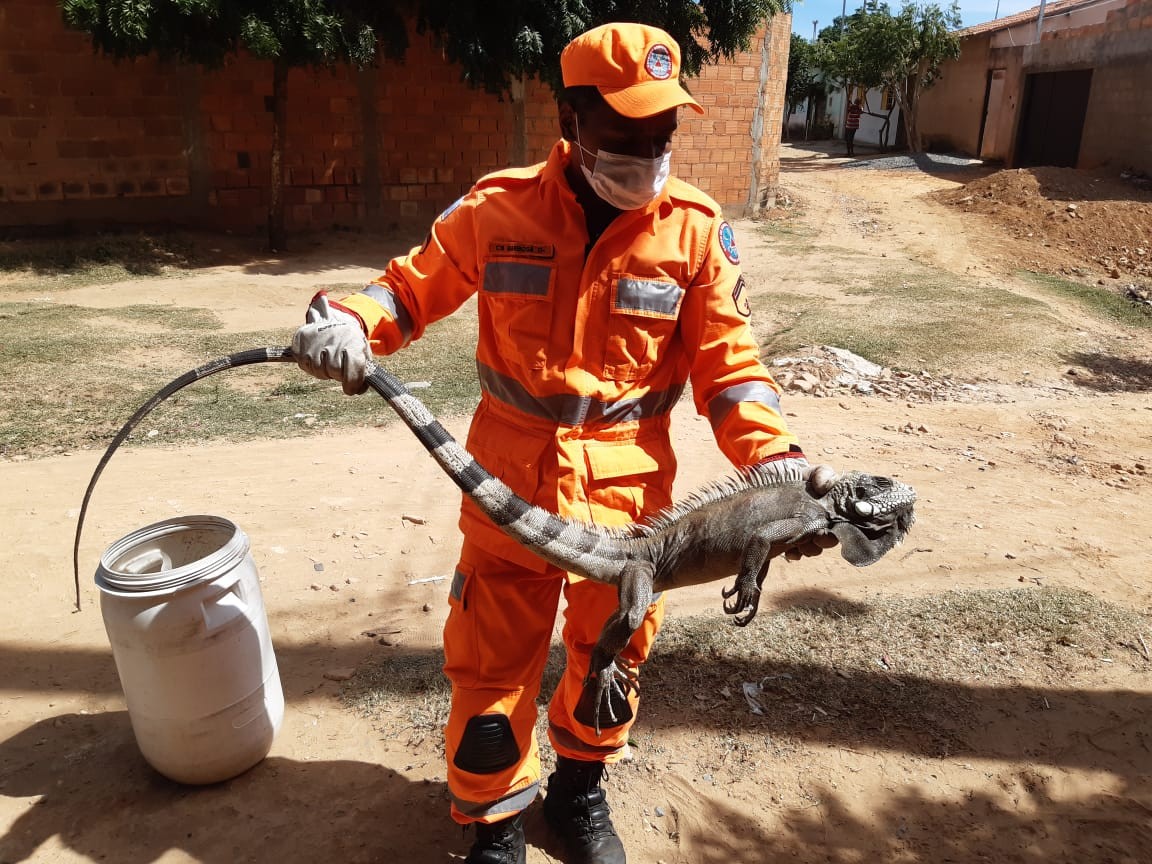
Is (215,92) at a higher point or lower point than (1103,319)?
higher

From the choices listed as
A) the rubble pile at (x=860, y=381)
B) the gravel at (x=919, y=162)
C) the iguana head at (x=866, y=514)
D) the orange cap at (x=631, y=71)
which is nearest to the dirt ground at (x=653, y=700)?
the rubble pile at (x=860, y=381)

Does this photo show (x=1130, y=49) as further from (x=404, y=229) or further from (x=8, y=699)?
(x=8, y=699)

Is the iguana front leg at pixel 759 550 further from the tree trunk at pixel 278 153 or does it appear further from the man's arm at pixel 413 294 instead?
the tree trunk at pixel 278 153

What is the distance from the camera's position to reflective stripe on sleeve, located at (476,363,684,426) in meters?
2.38

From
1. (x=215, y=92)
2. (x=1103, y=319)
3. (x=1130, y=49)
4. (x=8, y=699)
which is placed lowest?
(x=8, y=699)

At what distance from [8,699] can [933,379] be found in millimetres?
7627

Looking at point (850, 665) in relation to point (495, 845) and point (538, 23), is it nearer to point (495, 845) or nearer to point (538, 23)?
point (495, 845)

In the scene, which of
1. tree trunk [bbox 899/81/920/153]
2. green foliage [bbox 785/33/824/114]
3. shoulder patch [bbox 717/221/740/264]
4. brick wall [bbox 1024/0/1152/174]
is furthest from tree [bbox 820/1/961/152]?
shoulder patch [bbox 717/221/740/264]

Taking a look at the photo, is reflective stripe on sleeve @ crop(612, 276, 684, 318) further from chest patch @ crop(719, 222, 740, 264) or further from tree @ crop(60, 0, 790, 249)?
tree @ crop(60, 0, 790, 249)

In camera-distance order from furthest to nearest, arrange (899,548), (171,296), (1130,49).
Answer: (1130,49), (171,296), (899,548)

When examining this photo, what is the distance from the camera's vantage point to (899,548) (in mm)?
4773

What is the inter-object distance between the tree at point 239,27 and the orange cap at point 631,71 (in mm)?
10189

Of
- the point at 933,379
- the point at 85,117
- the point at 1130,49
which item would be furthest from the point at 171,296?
the point at 1130,49

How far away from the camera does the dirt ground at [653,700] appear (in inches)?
114
